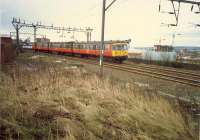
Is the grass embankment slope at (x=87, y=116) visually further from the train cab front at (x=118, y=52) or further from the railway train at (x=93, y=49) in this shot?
the railway train at (x=93, y=49)

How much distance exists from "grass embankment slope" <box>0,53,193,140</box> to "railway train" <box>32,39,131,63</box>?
2028 centimetres

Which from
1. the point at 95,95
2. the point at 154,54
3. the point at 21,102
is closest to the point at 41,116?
the point at 21,102

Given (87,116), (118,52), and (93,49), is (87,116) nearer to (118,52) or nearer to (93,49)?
(118,52)

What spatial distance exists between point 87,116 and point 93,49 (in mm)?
26216

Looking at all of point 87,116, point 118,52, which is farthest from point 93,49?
point 87,116

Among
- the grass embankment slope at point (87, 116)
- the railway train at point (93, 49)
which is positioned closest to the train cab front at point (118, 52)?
the railway train at point (93, 49)

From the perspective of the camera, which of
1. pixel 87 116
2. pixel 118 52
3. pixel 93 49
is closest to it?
pixel 87 116

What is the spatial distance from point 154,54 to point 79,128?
32.4 meters

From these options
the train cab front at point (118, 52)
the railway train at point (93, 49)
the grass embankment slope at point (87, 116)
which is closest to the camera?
the grass embankment slope at point (87, 116)

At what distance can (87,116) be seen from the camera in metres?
6.09

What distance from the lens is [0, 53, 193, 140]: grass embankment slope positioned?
5133mm

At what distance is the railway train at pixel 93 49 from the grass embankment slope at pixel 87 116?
66.5ft

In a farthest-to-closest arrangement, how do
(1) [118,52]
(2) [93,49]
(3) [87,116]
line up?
(2) [93,49] < (1) [118,52] < (3) [87,116]

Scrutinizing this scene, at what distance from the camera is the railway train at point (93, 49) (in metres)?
28.7
